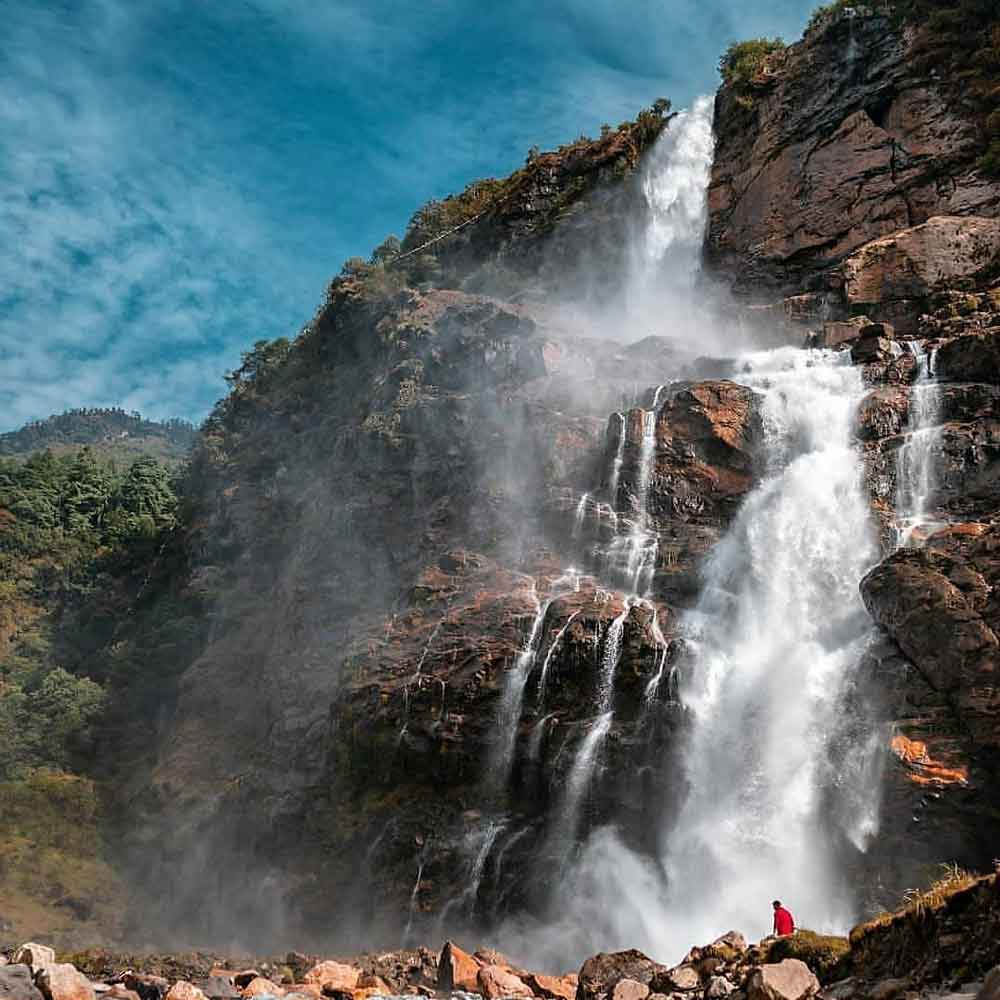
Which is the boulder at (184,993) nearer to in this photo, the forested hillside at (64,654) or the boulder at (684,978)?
the boulder at (684,978)

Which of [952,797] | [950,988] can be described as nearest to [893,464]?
[952,797]

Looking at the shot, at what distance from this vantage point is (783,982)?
10555 mm

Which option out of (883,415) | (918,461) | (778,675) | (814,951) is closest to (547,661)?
(778,675)

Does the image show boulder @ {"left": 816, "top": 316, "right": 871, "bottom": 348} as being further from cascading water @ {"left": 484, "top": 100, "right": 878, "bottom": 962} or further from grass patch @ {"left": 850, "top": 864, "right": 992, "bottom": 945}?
grass patch @ {"left": 850, "top": 864, "right": 992, "bottom": 945}

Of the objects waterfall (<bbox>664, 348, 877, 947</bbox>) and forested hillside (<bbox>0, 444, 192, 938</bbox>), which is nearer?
waterfall (<bbox>664, 348, 877, 947</bbox>)

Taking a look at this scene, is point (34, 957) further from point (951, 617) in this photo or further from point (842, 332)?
point (842, 332)

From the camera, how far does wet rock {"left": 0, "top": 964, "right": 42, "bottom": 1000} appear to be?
1259cm

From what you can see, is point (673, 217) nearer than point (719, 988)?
No

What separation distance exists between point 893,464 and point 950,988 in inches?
980

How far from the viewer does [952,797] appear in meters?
21.6

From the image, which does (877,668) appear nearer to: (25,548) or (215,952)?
(215,952)

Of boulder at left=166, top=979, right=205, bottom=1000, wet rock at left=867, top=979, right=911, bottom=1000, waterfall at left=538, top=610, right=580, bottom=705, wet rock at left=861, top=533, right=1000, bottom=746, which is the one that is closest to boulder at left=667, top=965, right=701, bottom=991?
wet rock at left=867, top=979, right=911, bottom=1000

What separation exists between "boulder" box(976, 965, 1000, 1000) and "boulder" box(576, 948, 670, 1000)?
8929mm

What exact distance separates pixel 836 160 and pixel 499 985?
42.5 m
